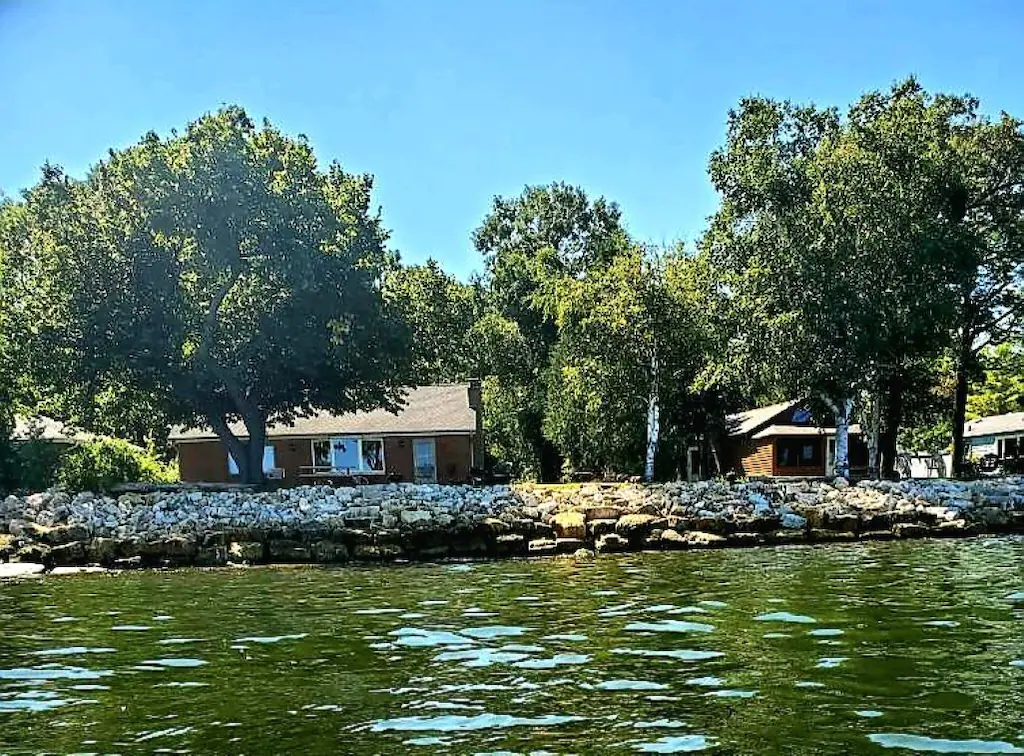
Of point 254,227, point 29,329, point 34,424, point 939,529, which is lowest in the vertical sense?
point 939,529

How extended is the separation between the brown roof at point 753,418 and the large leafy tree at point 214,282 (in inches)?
755

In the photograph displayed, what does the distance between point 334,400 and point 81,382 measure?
7.66 metres

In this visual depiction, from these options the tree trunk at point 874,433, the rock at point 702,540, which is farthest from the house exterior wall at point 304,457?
the rock at point 702,540

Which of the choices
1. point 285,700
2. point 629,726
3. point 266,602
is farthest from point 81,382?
point 629,726

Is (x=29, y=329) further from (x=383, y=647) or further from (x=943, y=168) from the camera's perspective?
(x=943, y=168)

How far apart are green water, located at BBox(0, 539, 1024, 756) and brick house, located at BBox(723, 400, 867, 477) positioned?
29.7 metres

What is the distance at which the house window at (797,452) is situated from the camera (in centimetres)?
4600

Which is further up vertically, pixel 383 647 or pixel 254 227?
pixel 254 227

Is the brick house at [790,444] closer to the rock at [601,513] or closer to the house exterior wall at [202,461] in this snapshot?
the rock at [601,513]

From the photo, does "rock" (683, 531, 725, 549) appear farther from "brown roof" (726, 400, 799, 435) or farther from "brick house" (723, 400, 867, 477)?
"brown roof" (726, 400, 799, 435)

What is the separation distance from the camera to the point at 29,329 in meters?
31.7

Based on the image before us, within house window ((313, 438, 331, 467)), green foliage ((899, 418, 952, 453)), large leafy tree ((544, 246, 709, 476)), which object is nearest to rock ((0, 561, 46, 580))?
large leafy tree ((544, 246, 709, 476))

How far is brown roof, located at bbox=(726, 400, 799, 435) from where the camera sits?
153 ft

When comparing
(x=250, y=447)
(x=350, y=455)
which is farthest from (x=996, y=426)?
(x=250, y=447)
